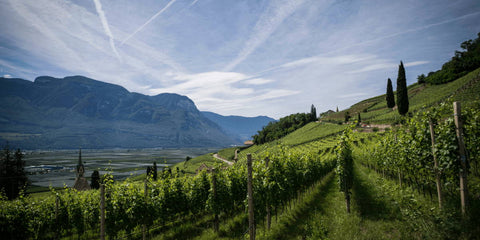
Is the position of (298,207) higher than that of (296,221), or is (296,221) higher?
(296,221)

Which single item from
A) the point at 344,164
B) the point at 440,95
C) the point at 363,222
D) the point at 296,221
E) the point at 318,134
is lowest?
the point at 296,221

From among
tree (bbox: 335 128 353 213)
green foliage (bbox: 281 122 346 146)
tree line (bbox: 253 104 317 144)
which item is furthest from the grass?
tree line (bbox: 253 104 317 144)

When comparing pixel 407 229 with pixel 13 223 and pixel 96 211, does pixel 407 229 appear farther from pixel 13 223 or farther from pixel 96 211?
pixel 13 223

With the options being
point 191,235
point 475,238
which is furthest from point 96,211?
A: point 475,238

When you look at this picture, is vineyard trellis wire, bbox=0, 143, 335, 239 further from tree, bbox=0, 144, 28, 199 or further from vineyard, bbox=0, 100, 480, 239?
tree, bbox=0, 144, 28, 199

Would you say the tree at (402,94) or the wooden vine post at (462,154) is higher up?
the tree at (402,94)

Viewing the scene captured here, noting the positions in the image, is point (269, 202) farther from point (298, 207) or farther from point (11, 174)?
point (11, 174)

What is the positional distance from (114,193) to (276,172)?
7.39 metres

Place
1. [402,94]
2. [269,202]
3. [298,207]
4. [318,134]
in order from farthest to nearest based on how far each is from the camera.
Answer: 1. [318,134]
2. [402,94]
3. [298,207]
4. [269,202]

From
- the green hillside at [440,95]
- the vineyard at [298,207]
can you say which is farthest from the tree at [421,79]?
the vineyard at [298,207]

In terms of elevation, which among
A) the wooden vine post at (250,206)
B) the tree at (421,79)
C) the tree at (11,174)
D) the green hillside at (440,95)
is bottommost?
the tree at (11,174)

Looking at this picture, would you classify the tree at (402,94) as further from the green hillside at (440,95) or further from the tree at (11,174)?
the tree at (11,174)

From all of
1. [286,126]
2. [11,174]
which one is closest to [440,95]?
[286,126]

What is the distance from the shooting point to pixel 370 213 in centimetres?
942
